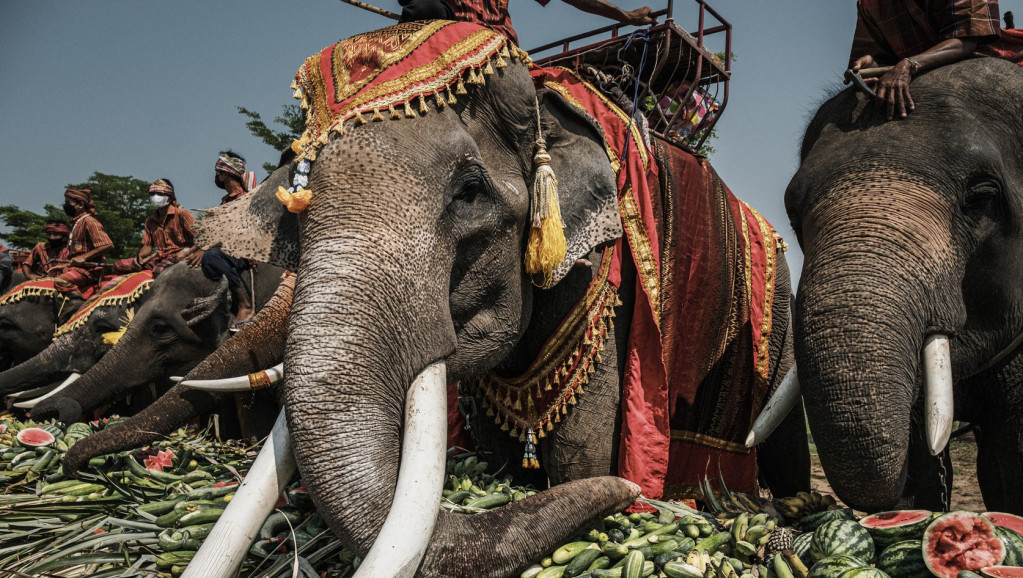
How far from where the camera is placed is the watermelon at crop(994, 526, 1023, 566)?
1963 millimetres

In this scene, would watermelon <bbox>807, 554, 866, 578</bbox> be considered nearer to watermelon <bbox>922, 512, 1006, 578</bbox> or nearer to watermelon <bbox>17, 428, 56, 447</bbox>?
watermelon <bbox>922, 512, 1006, 578</bbox>

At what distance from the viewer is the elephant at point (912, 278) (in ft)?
7.67

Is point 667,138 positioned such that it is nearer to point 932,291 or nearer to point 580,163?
point 580,163

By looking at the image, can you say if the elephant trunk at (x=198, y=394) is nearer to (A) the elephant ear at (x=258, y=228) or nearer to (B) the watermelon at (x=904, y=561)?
(A) the elephant ear at (x=258, y=228)

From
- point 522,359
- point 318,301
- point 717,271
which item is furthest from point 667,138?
point 318,301

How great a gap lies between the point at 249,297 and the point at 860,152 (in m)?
4.97

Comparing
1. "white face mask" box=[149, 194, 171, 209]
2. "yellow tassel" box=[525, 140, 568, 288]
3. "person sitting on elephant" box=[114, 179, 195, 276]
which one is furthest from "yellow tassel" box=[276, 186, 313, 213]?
"white face mask" box=[149, 194, 171, 209]

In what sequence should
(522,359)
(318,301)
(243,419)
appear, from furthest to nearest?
(243,419) → (522,359) → (318,301)

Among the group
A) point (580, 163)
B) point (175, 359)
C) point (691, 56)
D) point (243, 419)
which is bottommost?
point (243, 419)

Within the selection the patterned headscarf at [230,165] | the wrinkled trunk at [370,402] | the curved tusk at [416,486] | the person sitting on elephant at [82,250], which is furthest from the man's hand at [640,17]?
the person sitting on elephant at [82,250]

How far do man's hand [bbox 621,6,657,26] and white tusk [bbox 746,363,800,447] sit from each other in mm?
2098

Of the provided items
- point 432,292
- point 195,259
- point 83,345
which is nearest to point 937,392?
point 432,292

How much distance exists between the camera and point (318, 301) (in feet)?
6.40

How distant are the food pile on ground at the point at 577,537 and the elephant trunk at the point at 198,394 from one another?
0.43 feet
